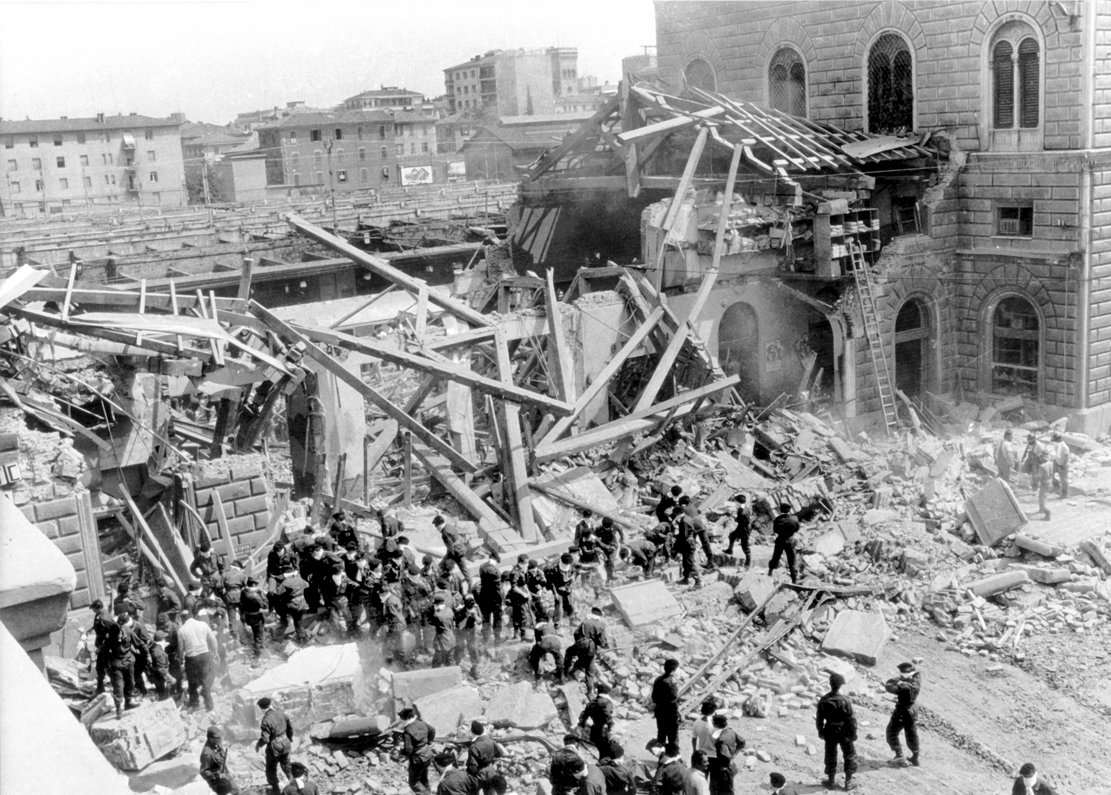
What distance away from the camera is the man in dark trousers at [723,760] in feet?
34.2

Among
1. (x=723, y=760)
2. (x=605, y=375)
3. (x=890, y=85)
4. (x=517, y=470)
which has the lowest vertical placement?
(x=723, y=760)

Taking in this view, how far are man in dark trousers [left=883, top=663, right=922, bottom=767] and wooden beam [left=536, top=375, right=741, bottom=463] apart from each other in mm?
8814

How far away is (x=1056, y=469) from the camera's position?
20438mm

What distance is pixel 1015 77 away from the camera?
24.5 metres

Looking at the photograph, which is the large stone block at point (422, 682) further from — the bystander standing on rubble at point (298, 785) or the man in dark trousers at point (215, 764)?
the man in dark trousers at point (215, 764)

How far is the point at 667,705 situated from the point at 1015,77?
18.9 m

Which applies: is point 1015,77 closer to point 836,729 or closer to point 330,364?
point 330,364

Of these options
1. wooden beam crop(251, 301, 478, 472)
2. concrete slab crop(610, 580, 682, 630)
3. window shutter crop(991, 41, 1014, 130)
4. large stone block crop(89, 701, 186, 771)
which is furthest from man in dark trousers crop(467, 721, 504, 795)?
window shutter crop(991, 41, 1014, 130)

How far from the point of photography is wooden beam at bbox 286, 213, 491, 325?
18297mm

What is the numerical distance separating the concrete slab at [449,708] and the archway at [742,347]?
14241 millimetres

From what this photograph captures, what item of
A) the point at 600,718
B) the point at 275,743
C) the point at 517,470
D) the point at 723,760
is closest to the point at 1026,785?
the point at 723,760

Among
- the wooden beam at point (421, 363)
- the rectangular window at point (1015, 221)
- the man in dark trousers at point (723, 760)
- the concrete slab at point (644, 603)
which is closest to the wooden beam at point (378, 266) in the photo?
the wooden beam at point (421, 363)

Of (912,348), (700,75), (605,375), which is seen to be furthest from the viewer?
(700,75)

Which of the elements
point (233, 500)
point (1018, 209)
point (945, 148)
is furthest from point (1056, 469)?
point (233, 500)
